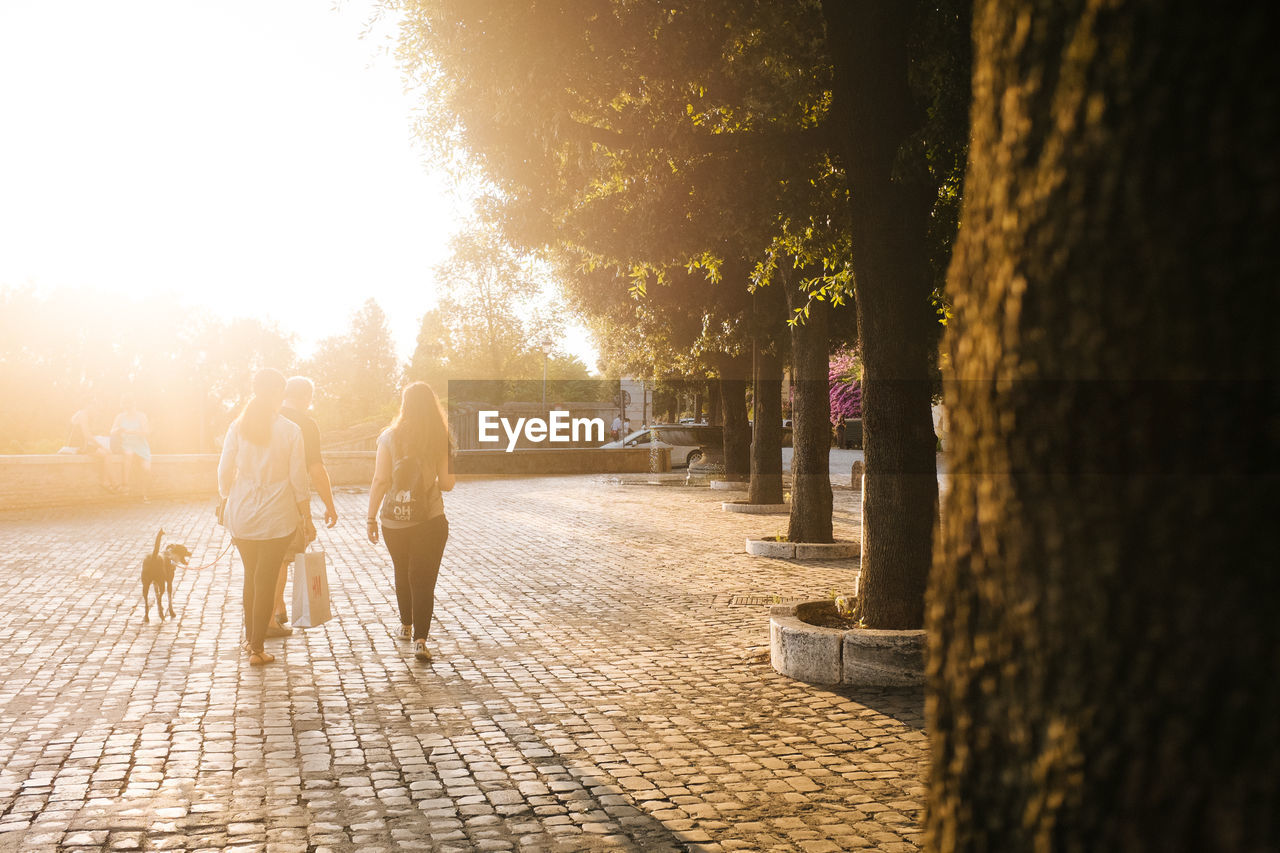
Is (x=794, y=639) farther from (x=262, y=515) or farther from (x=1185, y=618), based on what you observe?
(x=1185, y=618)

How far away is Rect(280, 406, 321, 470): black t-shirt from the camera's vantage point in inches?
342

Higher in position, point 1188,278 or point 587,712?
point 1188,278

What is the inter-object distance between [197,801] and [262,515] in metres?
3.16

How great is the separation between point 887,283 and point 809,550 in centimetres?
611

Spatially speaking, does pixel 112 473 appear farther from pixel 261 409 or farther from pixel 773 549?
pixel 261 409

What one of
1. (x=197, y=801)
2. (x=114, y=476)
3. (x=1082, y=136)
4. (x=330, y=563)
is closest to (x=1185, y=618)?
(x=1082, y=136)

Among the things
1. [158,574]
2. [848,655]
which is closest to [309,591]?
[158,574]

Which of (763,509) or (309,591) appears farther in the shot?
(763,509)

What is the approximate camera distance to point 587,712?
6.27 metres

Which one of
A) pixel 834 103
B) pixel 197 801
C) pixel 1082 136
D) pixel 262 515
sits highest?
pixel 834 103

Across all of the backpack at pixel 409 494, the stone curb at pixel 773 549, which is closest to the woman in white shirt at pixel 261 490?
the backpack at pixel 409 494

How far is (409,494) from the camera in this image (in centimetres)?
788

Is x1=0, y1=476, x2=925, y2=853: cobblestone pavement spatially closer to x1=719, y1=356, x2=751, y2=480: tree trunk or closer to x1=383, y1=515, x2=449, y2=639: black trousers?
x1=383, y1=515, x2=449, y2=639: black trousers

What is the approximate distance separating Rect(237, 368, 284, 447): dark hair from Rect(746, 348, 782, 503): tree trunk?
1208 centimetres
